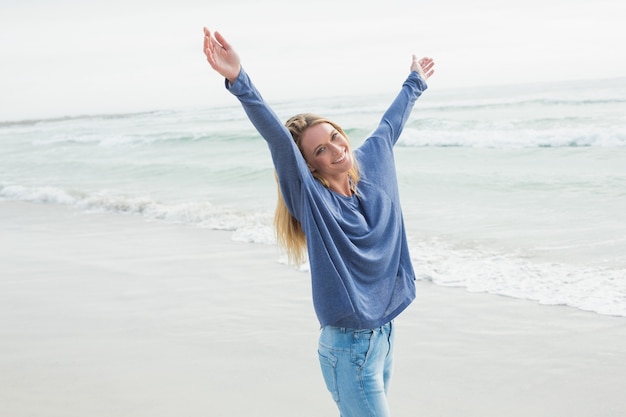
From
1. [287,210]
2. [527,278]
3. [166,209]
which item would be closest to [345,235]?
[287,210]

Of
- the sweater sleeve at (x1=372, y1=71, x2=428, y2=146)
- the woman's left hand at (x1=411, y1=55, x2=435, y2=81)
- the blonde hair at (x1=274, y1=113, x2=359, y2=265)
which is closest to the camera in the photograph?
the blonde hair at (x1=274, y1=113, x2=359, y2=265)

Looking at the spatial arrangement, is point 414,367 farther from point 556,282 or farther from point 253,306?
point 556,282

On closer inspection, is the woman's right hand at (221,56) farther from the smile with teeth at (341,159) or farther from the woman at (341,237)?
the smile with teeth at (341,159)

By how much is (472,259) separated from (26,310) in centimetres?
439

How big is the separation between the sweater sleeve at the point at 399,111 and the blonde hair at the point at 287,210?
0.35m

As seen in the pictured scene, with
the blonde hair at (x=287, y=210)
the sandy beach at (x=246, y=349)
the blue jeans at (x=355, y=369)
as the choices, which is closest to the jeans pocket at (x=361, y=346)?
the blue jeans at (x=355, y=369)

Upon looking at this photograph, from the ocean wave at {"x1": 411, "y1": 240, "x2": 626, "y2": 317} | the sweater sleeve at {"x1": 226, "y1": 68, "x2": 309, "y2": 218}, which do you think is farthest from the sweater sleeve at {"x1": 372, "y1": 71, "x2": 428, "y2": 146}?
the ocean wave at {"x1": 411, "y1": 240, "x2": 626, "y2": 317}

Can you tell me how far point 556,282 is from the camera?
6570mm

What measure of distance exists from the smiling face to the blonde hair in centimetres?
2

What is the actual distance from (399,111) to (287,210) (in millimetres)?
827

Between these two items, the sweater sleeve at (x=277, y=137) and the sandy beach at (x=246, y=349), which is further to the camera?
the sandy beach at (x=246, y=349)

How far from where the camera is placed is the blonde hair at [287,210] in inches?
104

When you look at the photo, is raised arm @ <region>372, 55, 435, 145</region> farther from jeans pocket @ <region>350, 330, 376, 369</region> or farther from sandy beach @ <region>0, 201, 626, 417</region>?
sandy beach @ <region>0, 201, 626, 417</region>

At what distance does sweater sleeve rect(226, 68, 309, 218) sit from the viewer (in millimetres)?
2344
